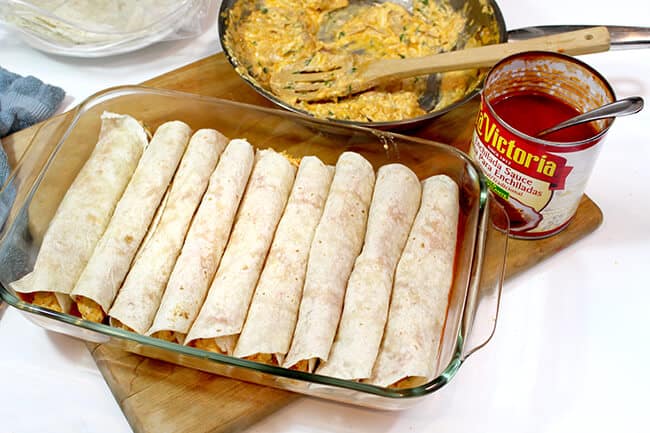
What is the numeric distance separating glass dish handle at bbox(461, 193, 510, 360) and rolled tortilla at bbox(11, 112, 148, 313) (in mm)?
753

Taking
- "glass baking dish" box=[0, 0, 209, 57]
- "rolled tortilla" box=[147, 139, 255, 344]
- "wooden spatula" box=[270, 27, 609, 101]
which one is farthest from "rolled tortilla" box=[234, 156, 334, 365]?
"glass baking dish" box=[0, 0, 209, 57]

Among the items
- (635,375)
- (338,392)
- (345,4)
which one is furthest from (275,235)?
(345,4)

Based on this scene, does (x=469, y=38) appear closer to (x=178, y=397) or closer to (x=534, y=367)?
(x=534, y=367)

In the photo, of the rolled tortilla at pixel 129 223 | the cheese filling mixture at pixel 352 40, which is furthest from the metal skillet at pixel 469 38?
the rolled tortilla at pixel 129 223

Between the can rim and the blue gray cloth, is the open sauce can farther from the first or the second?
the blue gray cloth

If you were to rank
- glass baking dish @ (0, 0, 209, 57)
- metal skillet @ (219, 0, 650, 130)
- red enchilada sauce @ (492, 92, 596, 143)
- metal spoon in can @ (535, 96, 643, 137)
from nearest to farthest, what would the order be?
metal spoon in can @ (535, 96, 643, 137) → red enchilada sauce @ (492, 92, 596, 143) → metal skillet @ (219, 0, 650, 130) → glass baking dish @ (0, 0, 209, 57)

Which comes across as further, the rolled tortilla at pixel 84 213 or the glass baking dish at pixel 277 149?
the rolled tortilla at pixel 84 213

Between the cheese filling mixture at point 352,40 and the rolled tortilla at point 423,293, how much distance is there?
338 millimetres

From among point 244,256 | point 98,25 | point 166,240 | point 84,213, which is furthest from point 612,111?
point 98,25

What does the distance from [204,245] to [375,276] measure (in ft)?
1.14

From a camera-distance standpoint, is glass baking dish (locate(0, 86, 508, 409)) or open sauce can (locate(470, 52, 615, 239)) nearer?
glass baking dish (locate(0, 86, 508, 409))

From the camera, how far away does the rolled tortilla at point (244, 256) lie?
3.84 ft

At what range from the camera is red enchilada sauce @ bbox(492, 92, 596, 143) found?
132 cm

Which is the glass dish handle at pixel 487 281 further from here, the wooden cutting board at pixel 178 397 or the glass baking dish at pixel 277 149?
the wooden cutting board at pixel 178 397
